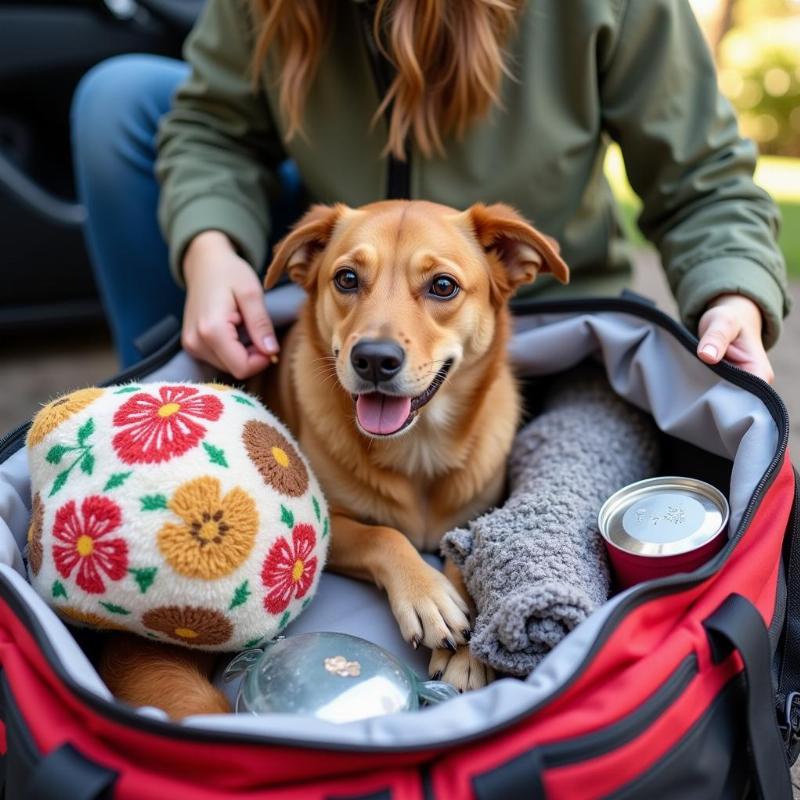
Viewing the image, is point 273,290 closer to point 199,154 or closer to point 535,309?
point 199,154

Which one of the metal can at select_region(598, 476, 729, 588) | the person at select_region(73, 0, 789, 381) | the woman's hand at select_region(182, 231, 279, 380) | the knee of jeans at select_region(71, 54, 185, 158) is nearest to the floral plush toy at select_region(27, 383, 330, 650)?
the woman's hand at select_region(182, 231, 279, 380)

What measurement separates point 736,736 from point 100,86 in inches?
93.2

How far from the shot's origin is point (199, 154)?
234 centimetres

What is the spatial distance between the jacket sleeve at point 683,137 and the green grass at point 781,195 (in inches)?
68.5

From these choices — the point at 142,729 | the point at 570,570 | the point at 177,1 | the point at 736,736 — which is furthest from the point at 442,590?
the point at 177,1

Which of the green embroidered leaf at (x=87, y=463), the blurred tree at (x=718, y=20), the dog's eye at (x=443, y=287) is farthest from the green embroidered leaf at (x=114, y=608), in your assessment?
the blurred tree at (x=718, y=20)

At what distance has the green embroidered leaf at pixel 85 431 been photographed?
152 cm

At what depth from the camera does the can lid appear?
4.94 ft

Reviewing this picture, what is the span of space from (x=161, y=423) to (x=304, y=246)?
0.63m

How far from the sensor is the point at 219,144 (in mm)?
2400

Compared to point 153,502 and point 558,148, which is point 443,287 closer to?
point 558,148

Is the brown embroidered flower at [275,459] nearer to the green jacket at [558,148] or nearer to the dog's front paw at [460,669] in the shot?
the dog's front paw at [460,669]

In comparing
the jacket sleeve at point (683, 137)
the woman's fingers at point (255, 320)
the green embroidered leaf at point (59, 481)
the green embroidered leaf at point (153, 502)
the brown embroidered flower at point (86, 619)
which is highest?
the jacket sleeve at point (683, 137)

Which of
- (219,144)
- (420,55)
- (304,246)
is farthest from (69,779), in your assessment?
(219,144)
